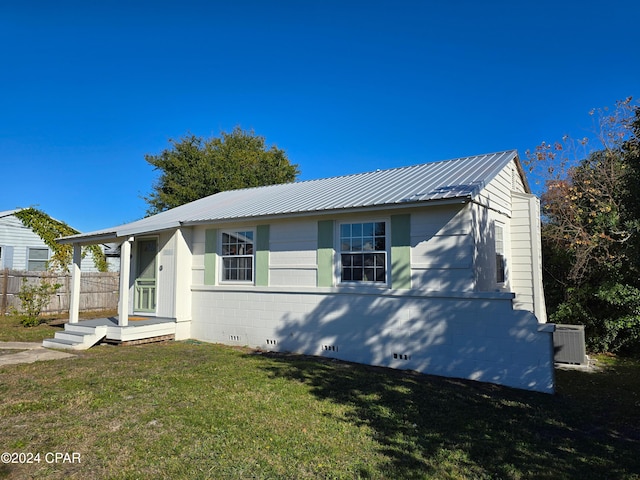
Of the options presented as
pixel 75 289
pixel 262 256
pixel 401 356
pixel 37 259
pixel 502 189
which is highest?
pixel 502 189

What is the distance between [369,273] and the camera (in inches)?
353

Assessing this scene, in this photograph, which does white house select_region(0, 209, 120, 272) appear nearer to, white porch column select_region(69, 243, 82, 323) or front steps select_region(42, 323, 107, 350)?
white porch column select_region(69, 243, 82, 323)

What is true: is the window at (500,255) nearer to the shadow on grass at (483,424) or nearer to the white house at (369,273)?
the white house at (369,273)

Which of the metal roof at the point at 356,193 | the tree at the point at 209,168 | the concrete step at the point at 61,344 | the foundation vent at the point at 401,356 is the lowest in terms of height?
the concrete step at the point at 61,344

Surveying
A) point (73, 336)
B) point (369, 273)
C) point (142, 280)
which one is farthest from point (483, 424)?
point (142, 280)

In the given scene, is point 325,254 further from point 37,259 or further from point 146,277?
point 37,259

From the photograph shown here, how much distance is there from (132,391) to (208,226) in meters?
5.84

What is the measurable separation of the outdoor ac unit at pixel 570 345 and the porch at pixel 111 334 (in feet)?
30.6

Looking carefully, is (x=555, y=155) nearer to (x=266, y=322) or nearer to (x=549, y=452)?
(x=266, y=322)

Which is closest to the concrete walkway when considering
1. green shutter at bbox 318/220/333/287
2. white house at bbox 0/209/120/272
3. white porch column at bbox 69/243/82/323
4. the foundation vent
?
white porch column at bbox 69/243/82/323

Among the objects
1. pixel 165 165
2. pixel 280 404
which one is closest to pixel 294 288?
pixel 280 404

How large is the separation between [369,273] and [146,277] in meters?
7.09

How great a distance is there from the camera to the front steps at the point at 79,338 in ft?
33.8

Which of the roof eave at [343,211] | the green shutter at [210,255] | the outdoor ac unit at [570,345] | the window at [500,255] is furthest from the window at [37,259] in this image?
the outdoor ac unit at [570,345]
